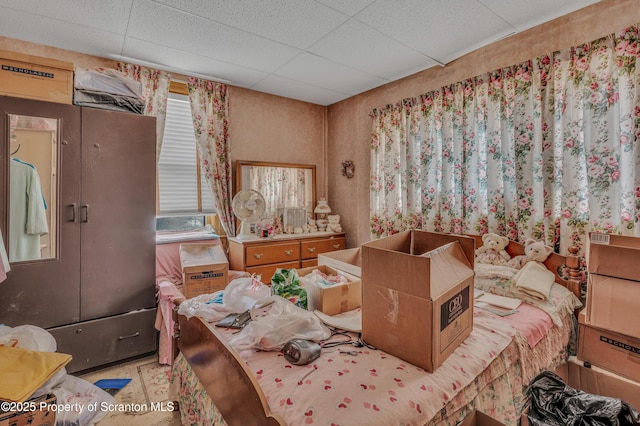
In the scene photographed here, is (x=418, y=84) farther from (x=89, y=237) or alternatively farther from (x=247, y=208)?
(x=89, y=237)

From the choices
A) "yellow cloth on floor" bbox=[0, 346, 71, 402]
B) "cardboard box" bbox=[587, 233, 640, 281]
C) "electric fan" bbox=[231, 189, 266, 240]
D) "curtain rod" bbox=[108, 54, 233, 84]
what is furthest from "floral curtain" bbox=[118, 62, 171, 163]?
"cardboard box" bbox=[587, 233, 640, 281]

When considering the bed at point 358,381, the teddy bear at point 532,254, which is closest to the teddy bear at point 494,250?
the teddy bear at point 532,254

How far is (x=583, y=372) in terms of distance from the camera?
1803 mm

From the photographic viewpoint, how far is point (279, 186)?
398 cm

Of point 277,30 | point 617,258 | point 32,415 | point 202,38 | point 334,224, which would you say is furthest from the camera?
point 334,224

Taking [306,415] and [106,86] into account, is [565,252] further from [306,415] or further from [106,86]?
[106,86]

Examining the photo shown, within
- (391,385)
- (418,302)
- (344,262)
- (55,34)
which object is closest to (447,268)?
(418,302)

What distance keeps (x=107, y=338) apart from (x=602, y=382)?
3328 millimetres

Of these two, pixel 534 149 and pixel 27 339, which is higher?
pixel 534 149

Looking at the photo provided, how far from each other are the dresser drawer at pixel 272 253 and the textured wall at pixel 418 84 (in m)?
0.91

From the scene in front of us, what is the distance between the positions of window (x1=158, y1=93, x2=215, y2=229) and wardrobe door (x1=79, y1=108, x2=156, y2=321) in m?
0.76

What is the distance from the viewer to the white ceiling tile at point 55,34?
219 centimetres

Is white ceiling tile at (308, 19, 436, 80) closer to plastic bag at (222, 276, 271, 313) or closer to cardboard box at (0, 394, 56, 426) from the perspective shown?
plastic bag at (222, 276, 271, 313)

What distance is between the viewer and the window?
3227mm
